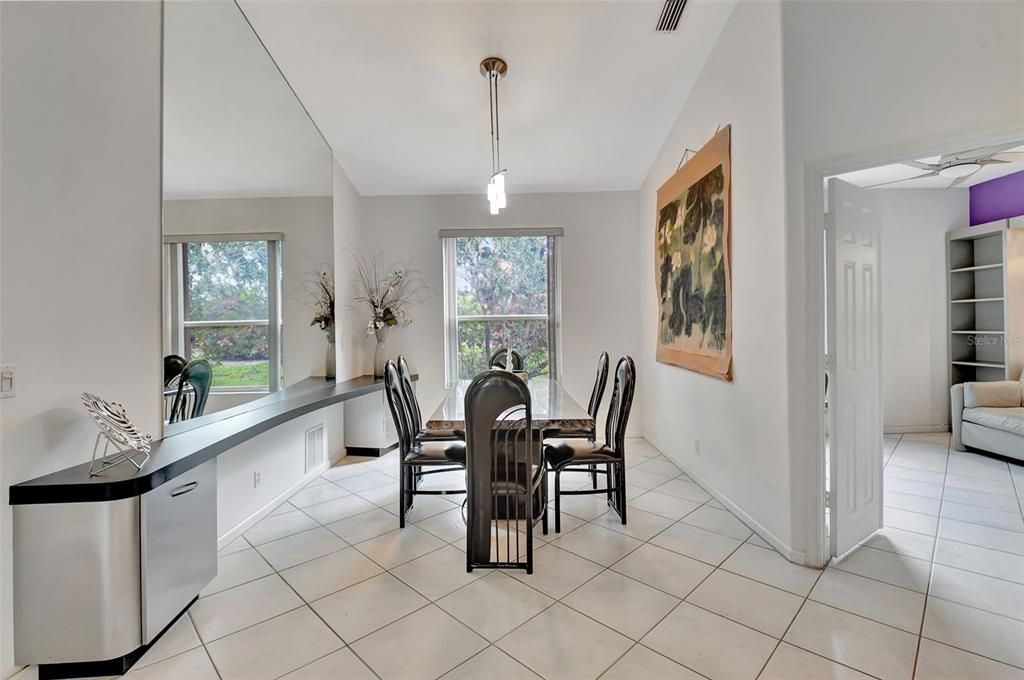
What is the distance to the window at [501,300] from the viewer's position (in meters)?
4.78

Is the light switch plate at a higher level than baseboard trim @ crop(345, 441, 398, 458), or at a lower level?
higher

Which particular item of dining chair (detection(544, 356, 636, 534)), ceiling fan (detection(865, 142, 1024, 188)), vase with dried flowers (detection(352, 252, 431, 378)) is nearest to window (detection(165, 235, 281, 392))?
vase with dried flowers (detection(352, 252, 431, 378))

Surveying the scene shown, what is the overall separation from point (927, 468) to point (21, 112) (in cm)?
609

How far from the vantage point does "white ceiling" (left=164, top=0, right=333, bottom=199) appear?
2.15m

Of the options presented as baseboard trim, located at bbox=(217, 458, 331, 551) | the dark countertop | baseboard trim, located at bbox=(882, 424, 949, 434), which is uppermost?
the dark countertop

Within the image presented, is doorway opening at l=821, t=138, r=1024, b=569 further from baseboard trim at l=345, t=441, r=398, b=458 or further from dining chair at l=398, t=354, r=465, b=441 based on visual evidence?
baseboard trim at l=345, t=441, r=398, b=458

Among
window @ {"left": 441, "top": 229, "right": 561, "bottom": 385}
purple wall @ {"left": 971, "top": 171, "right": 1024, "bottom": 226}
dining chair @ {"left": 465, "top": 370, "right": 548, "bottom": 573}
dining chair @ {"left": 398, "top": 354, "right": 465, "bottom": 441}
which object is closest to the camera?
dining chair @ {"left": 465, "top": 370, "right": 548, "bottom": 573}

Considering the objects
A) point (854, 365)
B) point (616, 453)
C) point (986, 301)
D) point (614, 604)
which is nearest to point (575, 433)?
point (616, 453)

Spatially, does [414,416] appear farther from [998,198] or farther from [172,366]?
[998,198]

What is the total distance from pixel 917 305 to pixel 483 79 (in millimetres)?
5330

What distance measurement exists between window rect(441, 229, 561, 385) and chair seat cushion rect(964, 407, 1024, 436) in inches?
154

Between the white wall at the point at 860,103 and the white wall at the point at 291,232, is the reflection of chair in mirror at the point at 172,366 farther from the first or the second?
the white wall at the point at 860,103

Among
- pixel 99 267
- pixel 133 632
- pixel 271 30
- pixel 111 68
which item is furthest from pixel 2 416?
pixel 271 30

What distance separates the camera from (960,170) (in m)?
3.99
